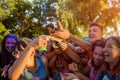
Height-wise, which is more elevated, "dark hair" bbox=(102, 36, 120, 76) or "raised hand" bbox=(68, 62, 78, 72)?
"dark hair" bbox=(102, 36, 120, 76)

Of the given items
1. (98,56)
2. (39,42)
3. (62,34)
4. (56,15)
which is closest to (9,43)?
(62,34)

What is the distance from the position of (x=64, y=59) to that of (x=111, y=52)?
0.63 meters

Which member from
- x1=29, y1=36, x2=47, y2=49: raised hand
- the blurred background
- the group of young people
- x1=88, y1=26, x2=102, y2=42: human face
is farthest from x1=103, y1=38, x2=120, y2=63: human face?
the blurred background

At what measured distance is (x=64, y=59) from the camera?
11.9 ft

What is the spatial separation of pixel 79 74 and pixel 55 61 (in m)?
0.32

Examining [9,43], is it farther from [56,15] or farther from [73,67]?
[56,15]

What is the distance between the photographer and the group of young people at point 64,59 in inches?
125

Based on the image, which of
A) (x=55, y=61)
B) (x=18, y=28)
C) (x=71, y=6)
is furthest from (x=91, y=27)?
(x=18, y=28)

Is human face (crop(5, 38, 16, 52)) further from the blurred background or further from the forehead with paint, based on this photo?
the blurred background

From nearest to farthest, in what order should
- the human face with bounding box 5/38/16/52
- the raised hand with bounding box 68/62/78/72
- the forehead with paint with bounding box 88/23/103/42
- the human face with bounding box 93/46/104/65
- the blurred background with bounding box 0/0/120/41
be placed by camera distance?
the human face with bounding box 93/46/104/65
the raised hand with bounding box 68/62/78/72
the forehead with paint with bounding box 88/23/103/42
the human face with bounding box 5/38/16/52
the blurred background with bounding box 0/0/120/41

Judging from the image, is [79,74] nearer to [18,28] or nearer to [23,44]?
[23,44]

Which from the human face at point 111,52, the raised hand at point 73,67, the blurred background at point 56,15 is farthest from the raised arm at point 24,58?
the blurred background at point 56,15

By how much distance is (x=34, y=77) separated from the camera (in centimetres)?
335

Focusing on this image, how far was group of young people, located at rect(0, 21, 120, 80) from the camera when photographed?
318 cm
